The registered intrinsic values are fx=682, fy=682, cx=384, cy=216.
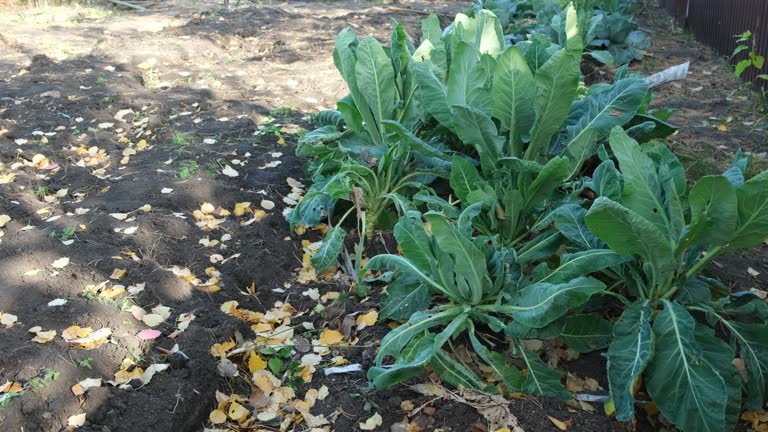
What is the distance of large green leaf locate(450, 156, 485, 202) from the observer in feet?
10.3

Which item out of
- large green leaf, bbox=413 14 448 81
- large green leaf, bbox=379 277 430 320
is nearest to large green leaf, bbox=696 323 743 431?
large green leaf, bbox=379 277 430 320

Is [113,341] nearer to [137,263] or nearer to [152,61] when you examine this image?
[137,263]

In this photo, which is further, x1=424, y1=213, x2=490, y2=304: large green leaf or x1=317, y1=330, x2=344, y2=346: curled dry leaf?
x1=317, y1=330, x2=344, y2=346: curled dry leaf

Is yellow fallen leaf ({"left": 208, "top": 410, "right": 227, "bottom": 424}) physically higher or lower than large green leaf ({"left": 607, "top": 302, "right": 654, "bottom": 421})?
lower

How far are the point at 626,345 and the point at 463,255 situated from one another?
25.8 inches

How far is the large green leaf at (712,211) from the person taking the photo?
2264mm

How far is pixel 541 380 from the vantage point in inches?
98.6

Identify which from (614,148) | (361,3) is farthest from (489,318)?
(361,3)

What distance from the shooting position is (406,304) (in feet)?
9.45

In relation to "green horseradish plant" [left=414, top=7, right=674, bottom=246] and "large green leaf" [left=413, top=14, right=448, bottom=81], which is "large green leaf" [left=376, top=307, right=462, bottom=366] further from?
"large green leaf" [left=413, top=14, right=448, bottom=81]

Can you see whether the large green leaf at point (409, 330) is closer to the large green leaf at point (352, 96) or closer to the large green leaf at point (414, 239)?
the large green leaf at point (414, 239)

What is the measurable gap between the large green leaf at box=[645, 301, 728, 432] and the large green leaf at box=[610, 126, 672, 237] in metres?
0.31

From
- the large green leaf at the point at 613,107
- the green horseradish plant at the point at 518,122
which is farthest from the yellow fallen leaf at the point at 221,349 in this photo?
the large green leaf at the point at 613,107

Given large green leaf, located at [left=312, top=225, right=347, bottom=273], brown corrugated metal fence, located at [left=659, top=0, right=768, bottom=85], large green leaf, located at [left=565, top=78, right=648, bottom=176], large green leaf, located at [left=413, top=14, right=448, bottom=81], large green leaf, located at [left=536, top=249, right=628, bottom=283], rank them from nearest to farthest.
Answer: large green leaf, located at [left=536, top=249, right=628, bottom=283]
large green leaf, located at [left=565, top=78, right=648, bottom=176]
large green leaf, located at [left=312, top=225, right=347, bottom=273]
large green leaf, located at [left=413, top=14, right=448, bottom=81]
brown corrugated metal fence, located at [left=659, top=0, right=768, bottom=85]
